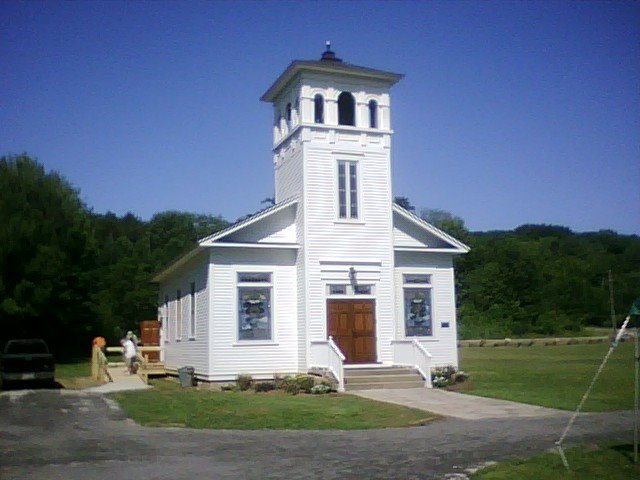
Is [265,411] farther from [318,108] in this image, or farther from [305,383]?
[318,108]

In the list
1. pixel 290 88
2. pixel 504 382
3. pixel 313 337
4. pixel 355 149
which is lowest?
pixel 504 382

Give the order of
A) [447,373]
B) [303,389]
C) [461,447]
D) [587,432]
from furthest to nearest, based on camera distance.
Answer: [447,373] → [303,389] → [587,432] → [461,447]

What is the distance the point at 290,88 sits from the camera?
2539 cm

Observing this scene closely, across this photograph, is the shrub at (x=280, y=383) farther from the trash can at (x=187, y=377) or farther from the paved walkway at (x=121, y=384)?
the paved walkway at (x=121, y=384)

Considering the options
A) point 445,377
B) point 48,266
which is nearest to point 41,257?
point 48,266

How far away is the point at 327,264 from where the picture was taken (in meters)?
23.5

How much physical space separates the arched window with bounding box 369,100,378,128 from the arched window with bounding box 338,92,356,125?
2.03 feet

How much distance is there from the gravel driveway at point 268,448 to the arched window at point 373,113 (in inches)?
492

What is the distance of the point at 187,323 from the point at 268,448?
51.0ft

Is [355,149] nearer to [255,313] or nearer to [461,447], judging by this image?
[255,313]

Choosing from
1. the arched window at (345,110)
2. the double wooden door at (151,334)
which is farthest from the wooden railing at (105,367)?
the arched window at (345,110)

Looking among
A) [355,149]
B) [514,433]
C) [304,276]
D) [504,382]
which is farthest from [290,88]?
[514,433]

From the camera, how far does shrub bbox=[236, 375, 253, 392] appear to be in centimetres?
2206

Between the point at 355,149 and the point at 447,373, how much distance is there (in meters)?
7.76
